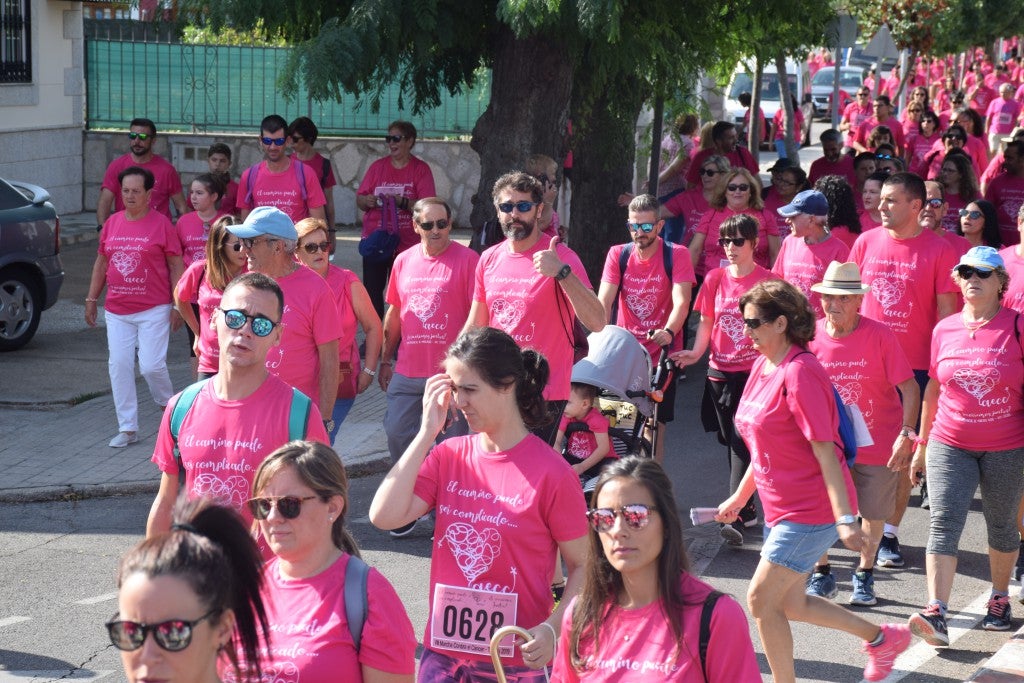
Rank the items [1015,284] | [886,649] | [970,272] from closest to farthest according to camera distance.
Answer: [886,649] → [970,272] → [1015,284]

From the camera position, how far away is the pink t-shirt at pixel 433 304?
751cm

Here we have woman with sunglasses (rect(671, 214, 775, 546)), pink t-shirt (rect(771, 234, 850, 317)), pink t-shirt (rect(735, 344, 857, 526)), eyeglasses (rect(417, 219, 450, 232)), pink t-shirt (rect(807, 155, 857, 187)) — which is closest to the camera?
pink t-shirt (rect(735, 344, 857, 526))

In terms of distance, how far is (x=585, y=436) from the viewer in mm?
7406

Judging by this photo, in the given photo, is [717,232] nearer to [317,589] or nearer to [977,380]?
[977,380]

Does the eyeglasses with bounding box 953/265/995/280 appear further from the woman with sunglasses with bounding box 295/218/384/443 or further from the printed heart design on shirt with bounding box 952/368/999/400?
the woman with sunglasses with bounding box 295/218/384/443

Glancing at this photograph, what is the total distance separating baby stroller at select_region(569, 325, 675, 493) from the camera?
7695 mm

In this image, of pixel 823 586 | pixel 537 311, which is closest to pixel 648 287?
pixel 537 311

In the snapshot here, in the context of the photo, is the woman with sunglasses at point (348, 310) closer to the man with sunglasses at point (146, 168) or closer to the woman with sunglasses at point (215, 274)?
the woman with sunglasses at point (215, 274)

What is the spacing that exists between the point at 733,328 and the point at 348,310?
2275 millimetres

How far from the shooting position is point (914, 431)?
687 centimetres

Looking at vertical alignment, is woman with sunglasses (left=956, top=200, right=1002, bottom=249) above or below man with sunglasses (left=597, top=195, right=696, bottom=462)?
above

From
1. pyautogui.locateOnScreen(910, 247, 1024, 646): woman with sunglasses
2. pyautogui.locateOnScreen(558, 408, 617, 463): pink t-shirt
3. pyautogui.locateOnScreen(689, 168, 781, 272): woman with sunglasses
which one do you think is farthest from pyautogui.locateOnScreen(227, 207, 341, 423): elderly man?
pyautogui.locateOnScreen(689, 168, 781, 272): woman with sunglasses

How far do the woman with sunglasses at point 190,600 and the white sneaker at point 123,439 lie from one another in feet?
22.8

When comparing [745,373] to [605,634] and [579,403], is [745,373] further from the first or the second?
[605,634]
